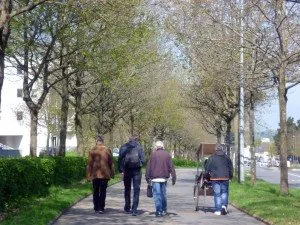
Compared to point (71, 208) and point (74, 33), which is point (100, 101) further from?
point (71, 208)

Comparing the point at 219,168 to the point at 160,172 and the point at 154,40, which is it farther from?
the point at 154,40

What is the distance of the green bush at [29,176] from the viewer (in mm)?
15364

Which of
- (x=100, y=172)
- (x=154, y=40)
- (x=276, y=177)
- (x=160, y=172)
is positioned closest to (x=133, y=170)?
(x=160, y=172)

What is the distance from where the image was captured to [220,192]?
16500 mm

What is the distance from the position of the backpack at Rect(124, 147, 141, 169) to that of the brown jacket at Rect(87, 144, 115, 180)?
0.49m

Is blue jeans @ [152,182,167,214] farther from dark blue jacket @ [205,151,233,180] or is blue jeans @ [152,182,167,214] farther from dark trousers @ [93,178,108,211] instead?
dark blue jacket @ [205,151,233,180]

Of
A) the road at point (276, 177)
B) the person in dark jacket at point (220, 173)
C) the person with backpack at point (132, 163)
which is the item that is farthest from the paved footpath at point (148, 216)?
the road at point (276, 177)

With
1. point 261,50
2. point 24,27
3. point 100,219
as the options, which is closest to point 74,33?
point 24,27

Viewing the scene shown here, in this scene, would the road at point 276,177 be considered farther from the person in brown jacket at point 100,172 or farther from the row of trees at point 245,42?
the person in brown jacket at point 100,172

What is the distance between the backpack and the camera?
15.7 m

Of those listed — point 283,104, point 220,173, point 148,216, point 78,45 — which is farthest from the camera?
point 78,45

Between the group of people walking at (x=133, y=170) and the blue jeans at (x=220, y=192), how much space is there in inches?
51.1

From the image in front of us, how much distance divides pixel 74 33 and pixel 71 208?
7799mm

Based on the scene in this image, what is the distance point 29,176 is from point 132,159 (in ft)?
11.6
